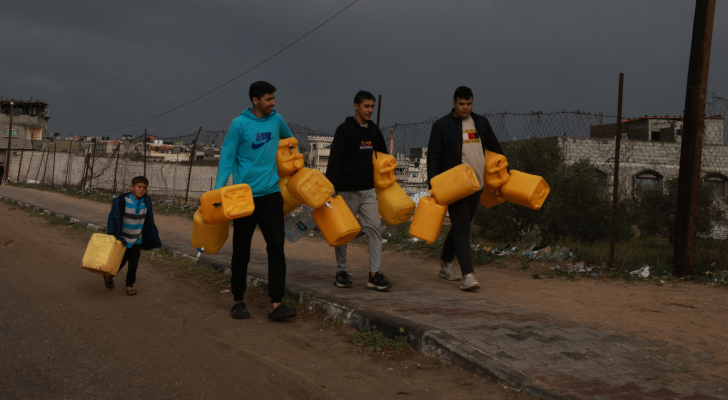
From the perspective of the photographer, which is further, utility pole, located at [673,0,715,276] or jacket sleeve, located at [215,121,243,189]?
utility pole, located at [673,0,715,276]

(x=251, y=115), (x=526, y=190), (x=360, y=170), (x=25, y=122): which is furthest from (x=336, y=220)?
(x=25, y=122)

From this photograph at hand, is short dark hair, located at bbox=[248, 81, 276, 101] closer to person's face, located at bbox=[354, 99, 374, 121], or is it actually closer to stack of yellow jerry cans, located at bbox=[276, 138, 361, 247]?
stack of yellow jerry cans, located at bbox=[276, 138, 361, 247]

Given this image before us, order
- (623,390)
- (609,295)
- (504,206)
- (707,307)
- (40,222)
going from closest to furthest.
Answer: (623,390)
(707,307)
(609,295)
(504,206)
(40,222)

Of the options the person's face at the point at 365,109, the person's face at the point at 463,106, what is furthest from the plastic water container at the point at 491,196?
the person's face at the point at 365,109

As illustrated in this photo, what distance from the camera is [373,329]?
13.7 feet

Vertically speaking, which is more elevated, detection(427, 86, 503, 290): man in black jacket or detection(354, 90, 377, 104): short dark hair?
detection(354, 90, 377, 104): short dark hair

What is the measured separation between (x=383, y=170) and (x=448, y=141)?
29.4 inches

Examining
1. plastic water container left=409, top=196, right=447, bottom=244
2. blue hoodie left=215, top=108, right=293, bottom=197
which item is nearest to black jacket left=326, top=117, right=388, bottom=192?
plastic water container left=409, top=196, right=447, bottom=244

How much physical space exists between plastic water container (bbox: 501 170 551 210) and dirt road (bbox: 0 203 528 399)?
2.36m

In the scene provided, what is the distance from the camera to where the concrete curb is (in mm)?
2928

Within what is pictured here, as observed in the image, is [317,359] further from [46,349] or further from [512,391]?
[46,349]

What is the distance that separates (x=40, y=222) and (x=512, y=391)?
13058 mm

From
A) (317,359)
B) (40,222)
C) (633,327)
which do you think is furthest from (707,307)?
(40,222)

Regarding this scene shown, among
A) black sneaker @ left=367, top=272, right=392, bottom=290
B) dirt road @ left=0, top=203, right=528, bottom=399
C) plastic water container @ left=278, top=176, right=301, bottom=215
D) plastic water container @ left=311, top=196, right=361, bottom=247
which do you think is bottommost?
dirt road @ left=0, top=203, right=528, bottom=399
